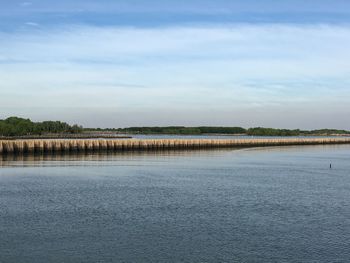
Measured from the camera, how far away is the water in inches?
795

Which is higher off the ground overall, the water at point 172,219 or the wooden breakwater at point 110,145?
the wooden breakwater at point 110,145

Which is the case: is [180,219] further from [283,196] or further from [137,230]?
[283,196]

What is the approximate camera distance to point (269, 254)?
2012 centimetres

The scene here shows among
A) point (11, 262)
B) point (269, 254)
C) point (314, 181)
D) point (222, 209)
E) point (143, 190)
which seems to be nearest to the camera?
point (11, 262)

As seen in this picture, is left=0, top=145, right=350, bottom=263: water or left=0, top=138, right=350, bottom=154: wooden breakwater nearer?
left=0, top=145, right=350, bottom=263: water

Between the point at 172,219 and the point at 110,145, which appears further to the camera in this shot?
the point at 110,145

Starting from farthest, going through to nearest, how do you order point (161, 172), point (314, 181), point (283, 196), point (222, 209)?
point (161, 172)
point (314, 181)
point (283, 196)
point (222, 209)

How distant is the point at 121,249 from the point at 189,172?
31695 mm

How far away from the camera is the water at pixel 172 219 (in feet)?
66.2

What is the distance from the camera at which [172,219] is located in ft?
85.9

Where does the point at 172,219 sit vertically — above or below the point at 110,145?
below

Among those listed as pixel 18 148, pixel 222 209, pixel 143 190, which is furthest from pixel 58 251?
pixel 18 148

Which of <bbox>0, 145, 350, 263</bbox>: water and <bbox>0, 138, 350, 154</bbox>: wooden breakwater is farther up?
<bbox>0, 138, 350, 154</bbox>: wooden breakwater

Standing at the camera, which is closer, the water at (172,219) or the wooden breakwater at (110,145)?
the water at (172,219)
